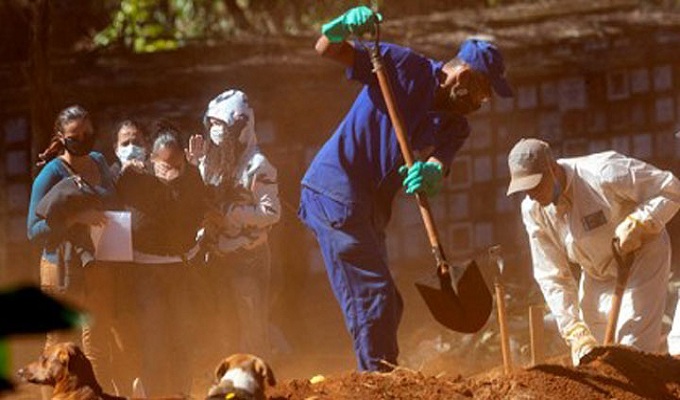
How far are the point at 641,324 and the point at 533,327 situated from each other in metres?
Answer: 0.89

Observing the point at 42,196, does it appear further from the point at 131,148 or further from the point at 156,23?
the point at 156,23

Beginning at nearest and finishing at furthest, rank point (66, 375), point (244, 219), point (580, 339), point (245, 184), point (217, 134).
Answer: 1. point (66, 375)
2. point (580, 339)
3. point (245, 184)
4. point (244, 219)
5. point (217, 134)

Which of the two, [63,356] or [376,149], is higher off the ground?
[376,149]

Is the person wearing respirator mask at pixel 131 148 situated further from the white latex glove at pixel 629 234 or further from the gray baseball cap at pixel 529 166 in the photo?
the white latex glove at pixel 629 234

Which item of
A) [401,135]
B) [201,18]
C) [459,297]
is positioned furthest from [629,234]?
[201,18]

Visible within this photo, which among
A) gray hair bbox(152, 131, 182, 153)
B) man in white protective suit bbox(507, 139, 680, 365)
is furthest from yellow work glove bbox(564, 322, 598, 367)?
gray hair bbox(152, 131, 182, 153)

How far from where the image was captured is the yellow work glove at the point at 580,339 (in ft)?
22.3

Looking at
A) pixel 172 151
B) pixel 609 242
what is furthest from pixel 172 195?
pixel 609 242

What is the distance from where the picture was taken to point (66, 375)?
520cm

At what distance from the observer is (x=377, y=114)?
6.39m

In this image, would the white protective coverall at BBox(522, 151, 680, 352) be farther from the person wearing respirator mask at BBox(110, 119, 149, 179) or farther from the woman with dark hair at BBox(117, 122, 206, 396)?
the person wearing respirator mask at BBox(110, 119, 149, 179)

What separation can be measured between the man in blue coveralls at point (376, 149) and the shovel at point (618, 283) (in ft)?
3.29

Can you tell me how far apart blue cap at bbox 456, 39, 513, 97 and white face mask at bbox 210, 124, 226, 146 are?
8.10 feet

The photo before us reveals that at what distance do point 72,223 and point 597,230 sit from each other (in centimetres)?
278
